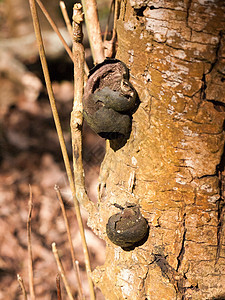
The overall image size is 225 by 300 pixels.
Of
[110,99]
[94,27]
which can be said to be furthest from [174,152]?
[94,27]

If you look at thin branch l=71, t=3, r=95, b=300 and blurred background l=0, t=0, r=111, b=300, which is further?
blurred background l=0, t=0, r=111, b=300

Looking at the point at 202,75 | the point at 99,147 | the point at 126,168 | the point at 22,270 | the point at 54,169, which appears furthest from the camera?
the point at 54,169

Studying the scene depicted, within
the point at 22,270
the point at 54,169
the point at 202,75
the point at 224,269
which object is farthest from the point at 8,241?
the point at 202,75

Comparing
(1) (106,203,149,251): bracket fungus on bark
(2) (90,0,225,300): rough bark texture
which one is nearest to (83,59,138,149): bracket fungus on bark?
(2) (90,0,225,300): rough bark texture

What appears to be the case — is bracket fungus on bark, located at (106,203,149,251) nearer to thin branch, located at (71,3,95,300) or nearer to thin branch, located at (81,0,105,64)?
thin branch, located at (71,3,95,300)

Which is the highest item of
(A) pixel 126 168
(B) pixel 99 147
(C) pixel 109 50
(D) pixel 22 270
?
(C) pixel 109 50

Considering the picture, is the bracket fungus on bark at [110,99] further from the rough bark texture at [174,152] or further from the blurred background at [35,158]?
the blurred background at [35,158]

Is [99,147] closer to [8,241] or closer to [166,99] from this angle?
[8,241]
